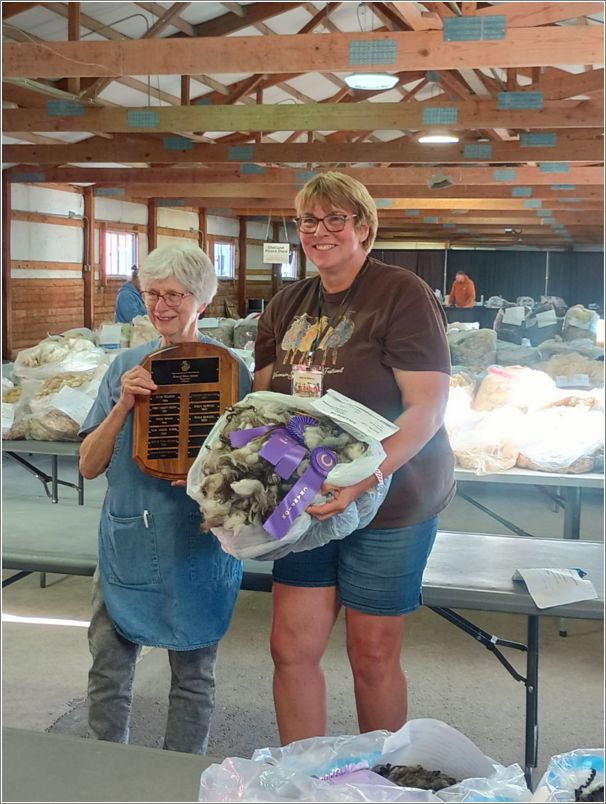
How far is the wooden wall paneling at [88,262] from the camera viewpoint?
466 inches

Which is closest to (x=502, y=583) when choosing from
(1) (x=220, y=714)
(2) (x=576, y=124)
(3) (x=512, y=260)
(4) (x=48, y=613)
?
(1) (x=220, y=714)

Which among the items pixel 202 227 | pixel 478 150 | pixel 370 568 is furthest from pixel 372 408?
pixel 202 227

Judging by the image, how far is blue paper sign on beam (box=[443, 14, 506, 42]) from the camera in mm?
4016

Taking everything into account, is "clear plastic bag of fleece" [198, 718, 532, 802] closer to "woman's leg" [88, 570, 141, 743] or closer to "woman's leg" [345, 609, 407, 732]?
"woman's leg" [345, 609, 407, 732]

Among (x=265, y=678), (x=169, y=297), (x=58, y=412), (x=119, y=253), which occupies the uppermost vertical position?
(x=119, y=253)

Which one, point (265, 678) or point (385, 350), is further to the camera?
point (265, 678)

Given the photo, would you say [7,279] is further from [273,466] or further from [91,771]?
[91,771]

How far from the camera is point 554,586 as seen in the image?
214cm

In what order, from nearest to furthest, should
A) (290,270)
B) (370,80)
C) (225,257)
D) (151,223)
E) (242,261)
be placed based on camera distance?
1. (370,80)
2. (151,223)
3. (225,257)
4. (242,261)
5. (290,270)

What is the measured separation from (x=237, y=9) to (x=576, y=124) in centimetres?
330

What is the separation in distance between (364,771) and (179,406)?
0.81 meters

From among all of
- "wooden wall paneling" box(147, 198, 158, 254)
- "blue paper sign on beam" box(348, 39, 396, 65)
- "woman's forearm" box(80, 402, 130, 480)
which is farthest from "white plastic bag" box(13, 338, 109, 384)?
"wooden wall paneling" box(147, 198, 158, 254)

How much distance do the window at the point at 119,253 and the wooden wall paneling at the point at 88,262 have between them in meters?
0.59

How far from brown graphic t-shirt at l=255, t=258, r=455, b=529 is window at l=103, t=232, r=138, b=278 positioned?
36.8 feet
